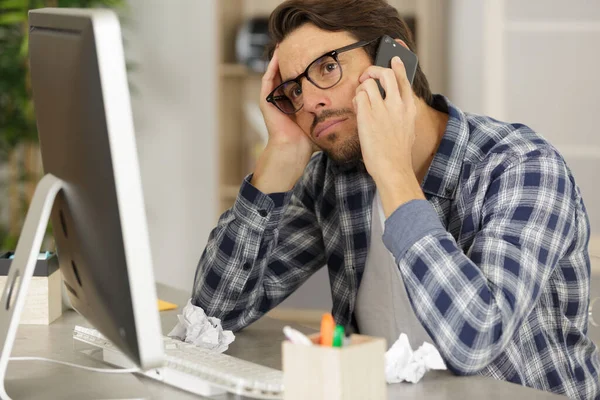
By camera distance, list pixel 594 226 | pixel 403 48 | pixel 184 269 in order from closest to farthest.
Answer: pixel 403 48 < pixel 594 226 < pixel 184 269

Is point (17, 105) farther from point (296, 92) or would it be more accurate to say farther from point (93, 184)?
point (93, 184)

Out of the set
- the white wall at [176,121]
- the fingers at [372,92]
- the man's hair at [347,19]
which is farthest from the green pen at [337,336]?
the white wall at [176,121]

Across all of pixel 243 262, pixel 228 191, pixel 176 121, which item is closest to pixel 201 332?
pixel 243 262

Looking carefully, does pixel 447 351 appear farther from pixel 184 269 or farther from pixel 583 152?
pixel 184 269

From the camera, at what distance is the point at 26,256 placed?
1.06 metres

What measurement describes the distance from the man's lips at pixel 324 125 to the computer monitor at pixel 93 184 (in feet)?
2.02

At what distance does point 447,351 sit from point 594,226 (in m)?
2.04

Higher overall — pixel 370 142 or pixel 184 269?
pixel 370 142

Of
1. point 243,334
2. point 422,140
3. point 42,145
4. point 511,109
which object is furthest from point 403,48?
point 511,109

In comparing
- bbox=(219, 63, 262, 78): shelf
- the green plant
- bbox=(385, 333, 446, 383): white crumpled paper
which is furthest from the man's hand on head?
the green plant

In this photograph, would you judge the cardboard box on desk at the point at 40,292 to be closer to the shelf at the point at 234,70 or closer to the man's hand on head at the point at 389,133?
the man's hand on head at the point at 389,133

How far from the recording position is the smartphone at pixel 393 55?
1.61 m

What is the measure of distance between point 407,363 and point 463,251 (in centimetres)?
32

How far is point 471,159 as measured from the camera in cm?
152
